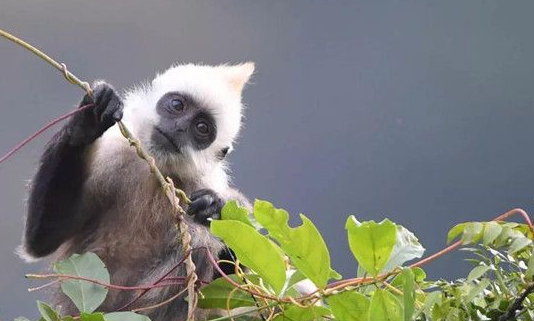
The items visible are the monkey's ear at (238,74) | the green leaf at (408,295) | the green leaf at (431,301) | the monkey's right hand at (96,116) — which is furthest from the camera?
the monkey's ear at (238,74)

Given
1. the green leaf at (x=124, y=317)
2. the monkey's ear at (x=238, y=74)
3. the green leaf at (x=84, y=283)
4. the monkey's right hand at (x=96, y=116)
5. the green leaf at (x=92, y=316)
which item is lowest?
the green leaf at (x=92, y=316)

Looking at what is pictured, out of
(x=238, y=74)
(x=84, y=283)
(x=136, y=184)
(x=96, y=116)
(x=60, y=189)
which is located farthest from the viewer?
(x=238, y=74)

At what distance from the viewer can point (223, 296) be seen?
1.03 m

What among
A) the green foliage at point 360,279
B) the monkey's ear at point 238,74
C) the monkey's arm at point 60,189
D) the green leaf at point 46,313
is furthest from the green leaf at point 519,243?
the monkey's ear at point 238,74

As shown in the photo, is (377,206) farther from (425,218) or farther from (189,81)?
(189,81)

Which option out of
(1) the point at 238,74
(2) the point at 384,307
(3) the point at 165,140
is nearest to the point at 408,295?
(2) the point at 384,307

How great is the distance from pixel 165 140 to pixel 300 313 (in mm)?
760

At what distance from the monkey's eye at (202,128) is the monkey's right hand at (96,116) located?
0.34 metres

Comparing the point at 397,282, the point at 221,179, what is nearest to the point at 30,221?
the point at 221,179

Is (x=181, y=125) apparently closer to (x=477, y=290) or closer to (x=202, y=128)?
(x=202, y=128)

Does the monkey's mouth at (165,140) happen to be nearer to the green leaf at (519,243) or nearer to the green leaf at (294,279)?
the green leaf at (294,279)

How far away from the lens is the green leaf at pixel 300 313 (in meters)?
0.95

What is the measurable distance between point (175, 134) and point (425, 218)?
1065 mm

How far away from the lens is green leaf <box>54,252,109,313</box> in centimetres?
100
